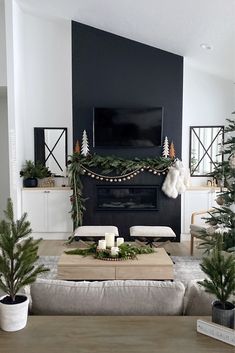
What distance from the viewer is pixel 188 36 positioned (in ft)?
16.6

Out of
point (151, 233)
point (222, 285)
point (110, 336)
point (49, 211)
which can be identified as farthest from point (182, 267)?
point (110, 336)

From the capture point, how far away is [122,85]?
606 cm

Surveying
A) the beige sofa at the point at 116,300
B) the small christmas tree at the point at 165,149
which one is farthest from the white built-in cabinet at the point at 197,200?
the beige sofa at the point at 116,300

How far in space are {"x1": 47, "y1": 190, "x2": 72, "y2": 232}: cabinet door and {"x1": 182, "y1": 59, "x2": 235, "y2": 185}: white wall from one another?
2.51m

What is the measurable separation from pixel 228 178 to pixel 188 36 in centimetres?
295

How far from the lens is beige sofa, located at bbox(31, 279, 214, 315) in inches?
70.3

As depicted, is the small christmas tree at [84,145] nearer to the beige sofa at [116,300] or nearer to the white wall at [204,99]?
the white wall at [204,99]

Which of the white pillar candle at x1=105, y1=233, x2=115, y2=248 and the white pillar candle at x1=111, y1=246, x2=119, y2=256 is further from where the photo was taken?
the white pillar candle at x1=105, y1=233, x2=115, y2=248

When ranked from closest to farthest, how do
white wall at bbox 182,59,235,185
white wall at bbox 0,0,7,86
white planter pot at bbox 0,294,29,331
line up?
white planter pot at bbox 0,294,29,331, white wall at bbox 0,0,7,86, white wall at bbox 182,59,235,185

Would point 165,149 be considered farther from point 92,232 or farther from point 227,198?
point 227,198

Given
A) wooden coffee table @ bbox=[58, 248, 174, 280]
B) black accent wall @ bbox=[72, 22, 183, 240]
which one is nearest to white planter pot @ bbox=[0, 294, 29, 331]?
wooden coffee table @ bbox=[58, 248, 174, 280]

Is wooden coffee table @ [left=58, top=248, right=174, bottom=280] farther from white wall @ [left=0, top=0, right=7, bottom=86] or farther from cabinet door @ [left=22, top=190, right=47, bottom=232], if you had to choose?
white wall @ [left=0, top=0, right=7, bottom=86]

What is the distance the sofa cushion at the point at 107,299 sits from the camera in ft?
5.86

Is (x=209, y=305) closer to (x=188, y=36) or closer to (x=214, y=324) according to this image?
(x=214, y=324)
